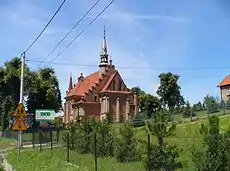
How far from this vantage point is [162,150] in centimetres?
1695

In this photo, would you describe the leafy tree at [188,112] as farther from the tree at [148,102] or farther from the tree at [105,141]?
the tree at [148,102]

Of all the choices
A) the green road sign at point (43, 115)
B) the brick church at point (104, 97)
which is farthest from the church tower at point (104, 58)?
the green road sign at point (43, 115)

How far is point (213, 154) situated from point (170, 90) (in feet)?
293

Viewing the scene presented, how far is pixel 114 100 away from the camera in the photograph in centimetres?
9694

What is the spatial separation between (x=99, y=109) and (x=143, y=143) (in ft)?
264

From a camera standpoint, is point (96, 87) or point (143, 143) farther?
point (96, 87)

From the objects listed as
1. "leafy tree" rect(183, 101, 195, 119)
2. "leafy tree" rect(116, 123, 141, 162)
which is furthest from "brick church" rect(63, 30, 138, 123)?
"leafy tree" rect(116, 123, 141, 162)

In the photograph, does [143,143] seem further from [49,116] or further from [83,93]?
[83,93]

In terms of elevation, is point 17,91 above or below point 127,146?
above

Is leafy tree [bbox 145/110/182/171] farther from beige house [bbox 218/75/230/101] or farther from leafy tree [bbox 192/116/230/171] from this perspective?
beige house [bbox 218/75/230/101]

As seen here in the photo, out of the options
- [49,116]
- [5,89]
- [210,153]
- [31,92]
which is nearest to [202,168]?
[210,153]

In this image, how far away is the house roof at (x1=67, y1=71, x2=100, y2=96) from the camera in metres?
102

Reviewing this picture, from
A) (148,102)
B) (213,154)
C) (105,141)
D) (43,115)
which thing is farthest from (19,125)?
(148,102)

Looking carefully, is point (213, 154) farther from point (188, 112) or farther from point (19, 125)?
point (188, 112)
